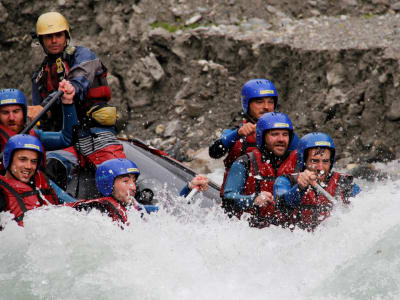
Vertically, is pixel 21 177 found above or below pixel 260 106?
below

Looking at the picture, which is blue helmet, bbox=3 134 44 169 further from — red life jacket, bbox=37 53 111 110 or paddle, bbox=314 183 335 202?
paddle, bbox=314 183 335 202

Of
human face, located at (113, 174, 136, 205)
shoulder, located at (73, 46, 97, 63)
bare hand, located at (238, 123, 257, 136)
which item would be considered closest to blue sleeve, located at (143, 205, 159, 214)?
human face, located at (113, 174, 136, 205)

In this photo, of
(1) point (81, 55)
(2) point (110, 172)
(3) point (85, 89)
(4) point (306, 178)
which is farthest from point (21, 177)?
(4) point (306, 178)

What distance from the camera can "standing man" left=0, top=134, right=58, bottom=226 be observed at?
268 inches

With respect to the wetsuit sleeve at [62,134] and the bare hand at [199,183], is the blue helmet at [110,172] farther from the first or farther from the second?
the wetsuit sleeve at [62,134]

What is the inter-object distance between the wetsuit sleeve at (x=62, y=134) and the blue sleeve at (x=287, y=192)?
222cm

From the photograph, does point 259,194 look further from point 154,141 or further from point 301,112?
point 154,141

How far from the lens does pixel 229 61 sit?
12.4 metres

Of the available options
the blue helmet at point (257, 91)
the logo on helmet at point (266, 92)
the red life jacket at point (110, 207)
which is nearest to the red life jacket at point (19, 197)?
the red life jacket at point (110, 207)

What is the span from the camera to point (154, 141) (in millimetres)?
12570

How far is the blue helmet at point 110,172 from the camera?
6.77m

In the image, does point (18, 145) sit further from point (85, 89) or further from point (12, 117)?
point (85, 89)

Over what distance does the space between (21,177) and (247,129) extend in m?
2.03

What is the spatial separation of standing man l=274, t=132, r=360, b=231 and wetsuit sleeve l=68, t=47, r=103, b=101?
7.61 ft
